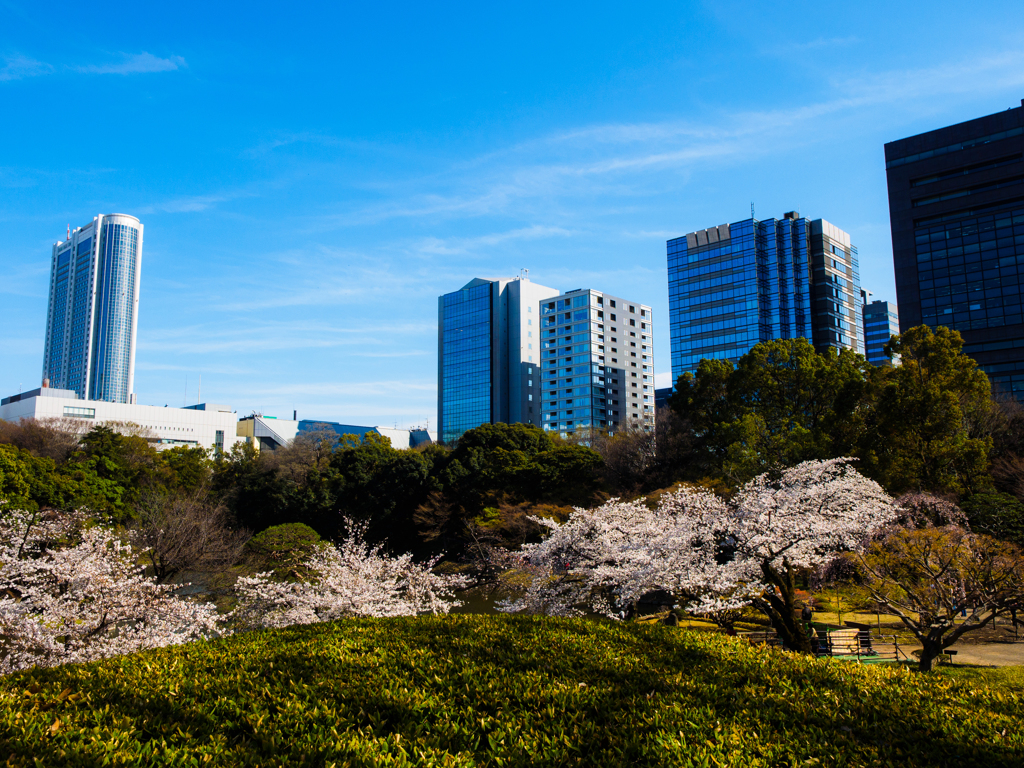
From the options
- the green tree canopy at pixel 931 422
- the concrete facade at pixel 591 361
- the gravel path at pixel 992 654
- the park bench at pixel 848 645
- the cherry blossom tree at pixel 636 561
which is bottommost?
the gravel path at pixel 992 654

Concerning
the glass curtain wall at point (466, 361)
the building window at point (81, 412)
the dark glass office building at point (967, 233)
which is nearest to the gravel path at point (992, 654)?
the dark glass office building at point (967, 233)

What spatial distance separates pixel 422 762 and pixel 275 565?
23.4 meters

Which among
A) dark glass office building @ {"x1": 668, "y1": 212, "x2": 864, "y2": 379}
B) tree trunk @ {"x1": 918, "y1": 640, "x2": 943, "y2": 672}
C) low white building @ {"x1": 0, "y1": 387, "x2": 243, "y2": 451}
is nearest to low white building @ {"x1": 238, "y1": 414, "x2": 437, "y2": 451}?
low white building @ {"x1": 0, "y1": 387, "x2": 243, "y2": 451}

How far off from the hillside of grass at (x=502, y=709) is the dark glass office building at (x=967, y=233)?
191 feet

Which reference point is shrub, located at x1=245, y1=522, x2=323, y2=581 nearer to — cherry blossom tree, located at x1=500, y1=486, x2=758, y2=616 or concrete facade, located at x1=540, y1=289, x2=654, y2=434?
cherry blossom tree, located at x1=500, y1=486, x2=758, y2=616

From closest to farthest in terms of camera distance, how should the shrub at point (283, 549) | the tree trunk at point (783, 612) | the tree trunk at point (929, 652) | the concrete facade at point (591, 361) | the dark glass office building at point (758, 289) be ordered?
the tree trunk at point (929, 652) → the tree trunk at point (783, 612) → the shrub at point (283, 549) → the dark glass office building at point (758, 289) → the concrete facade at point (591, 361)

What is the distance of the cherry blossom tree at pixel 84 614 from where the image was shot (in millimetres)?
11391

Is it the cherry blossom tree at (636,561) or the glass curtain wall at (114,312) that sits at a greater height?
the glass curtain wall at (114,312)

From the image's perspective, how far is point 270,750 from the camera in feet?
12.5

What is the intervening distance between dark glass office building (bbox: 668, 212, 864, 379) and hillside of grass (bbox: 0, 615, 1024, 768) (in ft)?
236

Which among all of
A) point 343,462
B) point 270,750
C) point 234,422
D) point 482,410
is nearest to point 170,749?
point 270,750

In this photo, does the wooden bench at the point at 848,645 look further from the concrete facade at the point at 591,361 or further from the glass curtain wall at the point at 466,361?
the glass curtain wall at the point at 466,361

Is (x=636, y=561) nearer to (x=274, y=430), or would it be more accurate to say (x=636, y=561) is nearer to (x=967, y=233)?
(x=967, y=233)

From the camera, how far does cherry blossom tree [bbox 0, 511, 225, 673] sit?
448 inches
